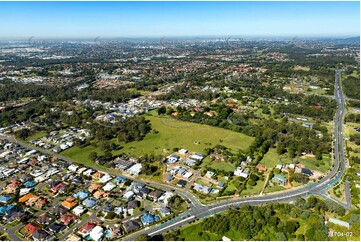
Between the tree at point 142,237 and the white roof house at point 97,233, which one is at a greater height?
the tree at point 142,237

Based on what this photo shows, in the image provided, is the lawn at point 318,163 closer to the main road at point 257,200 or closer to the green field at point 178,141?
the main road at point 257,200

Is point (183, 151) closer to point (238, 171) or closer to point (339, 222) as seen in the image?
point (238, 171)

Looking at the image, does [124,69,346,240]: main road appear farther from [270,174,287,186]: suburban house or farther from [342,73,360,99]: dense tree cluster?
[342,73,360,99]: dense tree cluster

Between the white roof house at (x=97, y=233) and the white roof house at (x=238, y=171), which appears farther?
the white roof house at (x=238, y=171)

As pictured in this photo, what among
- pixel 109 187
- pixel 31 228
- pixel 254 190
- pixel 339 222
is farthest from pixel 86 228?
pixel 339 222

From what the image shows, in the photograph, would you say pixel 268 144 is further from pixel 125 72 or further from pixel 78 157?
pixel 125 72

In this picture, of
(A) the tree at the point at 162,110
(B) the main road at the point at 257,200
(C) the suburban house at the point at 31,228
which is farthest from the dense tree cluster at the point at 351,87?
(C) the suburban house at the point at 31,228

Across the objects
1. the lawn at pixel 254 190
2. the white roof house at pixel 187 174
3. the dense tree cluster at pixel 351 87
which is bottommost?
the lawn at pixel 254 190
